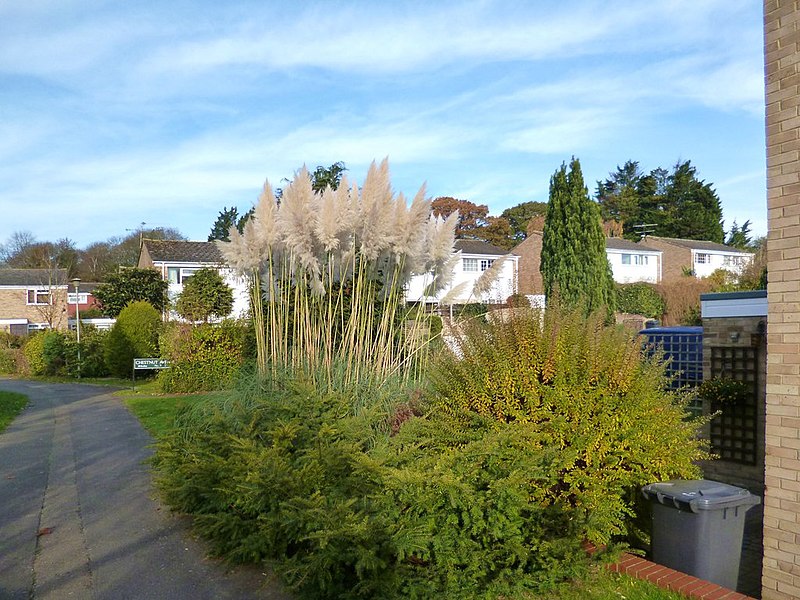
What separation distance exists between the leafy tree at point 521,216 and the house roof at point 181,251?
2685 cm

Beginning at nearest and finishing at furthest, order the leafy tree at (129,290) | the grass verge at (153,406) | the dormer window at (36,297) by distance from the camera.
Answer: the grass verge at (153,406) → the leafy tree at (129,290) → the dormer window at (36,297)

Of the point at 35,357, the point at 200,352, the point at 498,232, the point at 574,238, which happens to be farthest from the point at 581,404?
the point at 498,232

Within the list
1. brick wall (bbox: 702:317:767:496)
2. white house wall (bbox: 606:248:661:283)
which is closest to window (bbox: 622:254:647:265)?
white house wall (bbox: 606:248:661:283)

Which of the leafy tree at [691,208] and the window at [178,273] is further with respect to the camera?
the leafy tree at [691,208]

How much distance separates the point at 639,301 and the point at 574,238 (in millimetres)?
11814

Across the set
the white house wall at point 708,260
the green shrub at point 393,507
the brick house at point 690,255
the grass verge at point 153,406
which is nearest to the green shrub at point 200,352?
the grass verge at point 153,406

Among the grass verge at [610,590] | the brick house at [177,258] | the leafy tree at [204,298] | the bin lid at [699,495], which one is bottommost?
the grass verge at [610,590]

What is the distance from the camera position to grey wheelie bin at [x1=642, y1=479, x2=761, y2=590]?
446 centimetres

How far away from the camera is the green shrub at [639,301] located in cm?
3378

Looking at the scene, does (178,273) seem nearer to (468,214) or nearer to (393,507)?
(468,214)

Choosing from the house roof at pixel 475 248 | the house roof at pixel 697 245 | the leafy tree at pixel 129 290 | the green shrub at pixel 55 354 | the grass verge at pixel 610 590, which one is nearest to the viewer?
the grass verge at pixel 610 590

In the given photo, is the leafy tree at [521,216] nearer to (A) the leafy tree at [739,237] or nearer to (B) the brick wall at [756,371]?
(A) the leafy tree at [739,237]

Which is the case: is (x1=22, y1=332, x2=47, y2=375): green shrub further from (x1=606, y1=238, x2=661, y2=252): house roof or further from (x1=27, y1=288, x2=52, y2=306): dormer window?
(x1=606, y1=238, x2=661, y2=252): house roof

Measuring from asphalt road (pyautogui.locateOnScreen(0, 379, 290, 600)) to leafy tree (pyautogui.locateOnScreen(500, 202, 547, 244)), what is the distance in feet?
164
